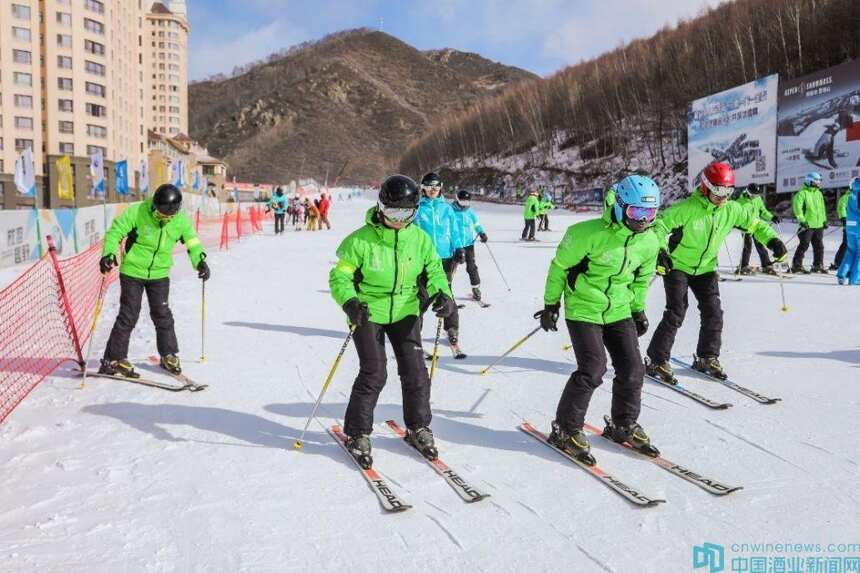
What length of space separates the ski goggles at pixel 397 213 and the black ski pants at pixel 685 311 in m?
2.70

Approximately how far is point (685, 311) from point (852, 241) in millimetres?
6685

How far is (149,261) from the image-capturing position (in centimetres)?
571

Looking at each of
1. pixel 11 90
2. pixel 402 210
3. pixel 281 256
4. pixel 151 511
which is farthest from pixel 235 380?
pixel 11 90

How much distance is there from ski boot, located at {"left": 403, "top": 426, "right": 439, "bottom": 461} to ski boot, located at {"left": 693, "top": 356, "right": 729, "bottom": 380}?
8.94 ft

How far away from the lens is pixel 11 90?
52.8 metres

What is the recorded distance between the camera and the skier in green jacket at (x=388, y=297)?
373 centimetres

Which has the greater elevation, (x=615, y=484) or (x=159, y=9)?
(x=159, y=9)

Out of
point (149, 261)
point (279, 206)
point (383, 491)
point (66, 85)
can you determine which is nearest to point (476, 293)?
point (149, 261)

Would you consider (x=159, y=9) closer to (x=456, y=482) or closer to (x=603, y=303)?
(x=603, y=303)

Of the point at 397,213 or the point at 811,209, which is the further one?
the point at 811,209

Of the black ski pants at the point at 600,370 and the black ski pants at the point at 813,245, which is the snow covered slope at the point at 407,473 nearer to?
the black ski pants at the point at 600,370

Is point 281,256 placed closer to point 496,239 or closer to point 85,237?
point 85,237

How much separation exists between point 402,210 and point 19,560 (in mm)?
2372

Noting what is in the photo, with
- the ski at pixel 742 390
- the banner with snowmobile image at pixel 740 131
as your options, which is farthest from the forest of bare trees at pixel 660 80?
the ski at pixel 742 390
